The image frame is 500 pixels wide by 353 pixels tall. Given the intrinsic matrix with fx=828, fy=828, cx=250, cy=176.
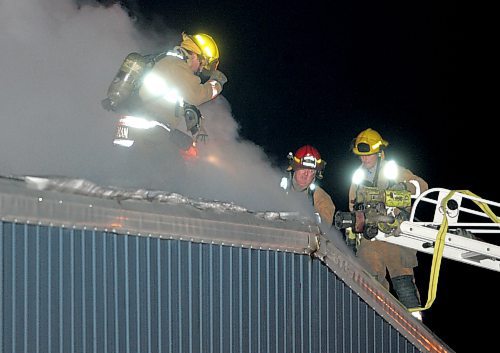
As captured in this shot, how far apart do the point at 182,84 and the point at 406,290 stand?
107 inches

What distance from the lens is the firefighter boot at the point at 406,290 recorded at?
710cm

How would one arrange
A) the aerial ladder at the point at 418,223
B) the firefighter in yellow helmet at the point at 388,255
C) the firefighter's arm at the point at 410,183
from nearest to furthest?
the aerial ladder at the point at 418,223 < the firefighter's arm at the point at 410,183 < the firefighter in yellow helmet at the point at 388,255

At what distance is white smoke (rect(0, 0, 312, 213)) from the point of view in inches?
321

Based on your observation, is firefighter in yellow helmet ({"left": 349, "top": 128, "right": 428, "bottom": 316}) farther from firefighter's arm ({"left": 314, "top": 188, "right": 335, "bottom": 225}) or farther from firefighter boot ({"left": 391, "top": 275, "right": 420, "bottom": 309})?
firefighter's arm ({"left": 314, "top": 188, "right": 335, "bottom": 225})

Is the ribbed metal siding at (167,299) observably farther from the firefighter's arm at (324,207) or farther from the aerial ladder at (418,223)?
the firefighter's arm at (324,207)

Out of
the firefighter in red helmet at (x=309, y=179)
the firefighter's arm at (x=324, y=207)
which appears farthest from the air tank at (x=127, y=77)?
the firefighter's arm at (x=324, y=207)

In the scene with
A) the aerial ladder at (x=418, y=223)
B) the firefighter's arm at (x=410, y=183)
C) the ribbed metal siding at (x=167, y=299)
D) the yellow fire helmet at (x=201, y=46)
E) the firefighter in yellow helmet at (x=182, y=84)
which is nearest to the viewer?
the ribbed metal siding at (x=167, y=299)

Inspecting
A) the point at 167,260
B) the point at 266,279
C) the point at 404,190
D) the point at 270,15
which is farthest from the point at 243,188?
the point at 270,15

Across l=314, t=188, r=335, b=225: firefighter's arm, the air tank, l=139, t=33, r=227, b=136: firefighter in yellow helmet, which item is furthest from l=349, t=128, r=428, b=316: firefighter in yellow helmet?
the air tank

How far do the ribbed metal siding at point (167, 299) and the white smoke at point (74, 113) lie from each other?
7.94 ft

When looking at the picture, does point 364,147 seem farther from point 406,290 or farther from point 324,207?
point 406,290

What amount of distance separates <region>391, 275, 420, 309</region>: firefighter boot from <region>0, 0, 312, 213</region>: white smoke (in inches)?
49.9

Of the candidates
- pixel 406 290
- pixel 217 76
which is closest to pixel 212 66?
pixel 217 76

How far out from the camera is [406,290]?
7.11m
